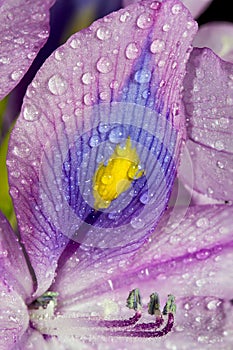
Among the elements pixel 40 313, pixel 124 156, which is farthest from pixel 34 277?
pixel 124 156

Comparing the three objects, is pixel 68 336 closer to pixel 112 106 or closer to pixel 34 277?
pixel 34 277

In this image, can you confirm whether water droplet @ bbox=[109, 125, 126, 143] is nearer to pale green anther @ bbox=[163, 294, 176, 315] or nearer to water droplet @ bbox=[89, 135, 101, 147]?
water droplet @ bbox=[89, 135, 101, 147]

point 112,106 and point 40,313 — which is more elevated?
point 112,106

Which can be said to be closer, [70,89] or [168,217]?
[70,89]

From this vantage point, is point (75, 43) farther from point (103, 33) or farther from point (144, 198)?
point (144, 198)

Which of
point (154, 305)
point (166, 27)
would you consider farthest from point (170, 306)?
point (166, 27)

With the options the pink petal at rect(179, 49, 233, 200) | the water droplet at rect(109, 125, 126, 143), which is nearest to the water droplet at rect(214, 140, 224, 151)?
the pink petal at rect(179, 49, 233, 200)
